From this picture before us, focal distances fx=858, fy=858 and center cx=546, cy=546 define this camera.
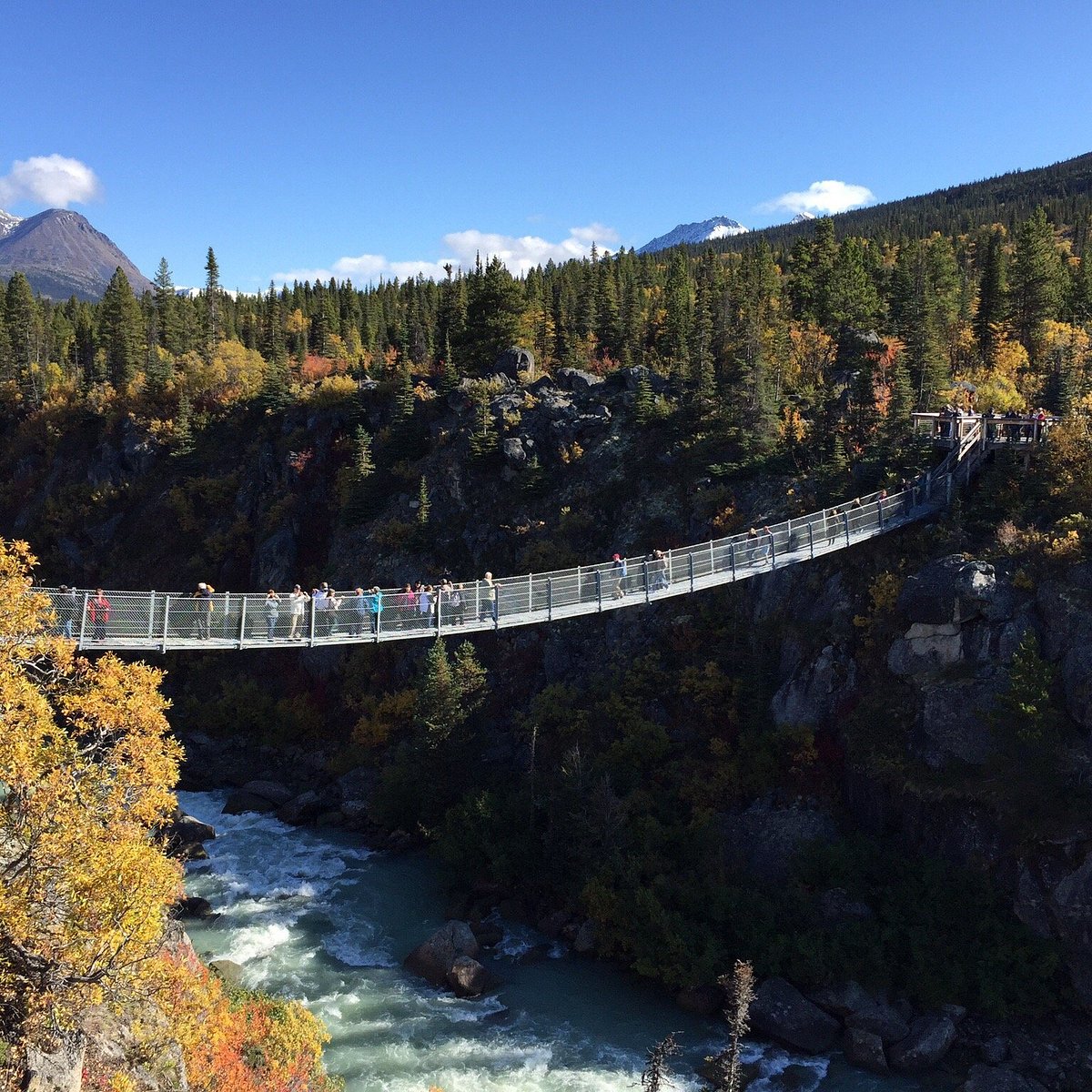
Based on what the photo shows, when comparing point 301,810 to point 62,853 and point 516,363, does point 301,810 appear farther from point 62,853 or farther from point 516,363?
point 516,363

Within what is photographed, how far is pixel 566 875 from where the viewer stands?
24781 mm

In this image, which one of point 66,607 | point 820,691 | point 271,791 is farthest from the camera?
point 271,791

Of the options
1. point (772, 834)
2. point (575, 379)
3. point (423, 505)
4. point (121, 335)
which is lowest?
point (772, 834)

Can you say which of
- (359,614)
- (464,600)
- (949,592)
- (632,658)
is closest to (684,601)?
(632,658)

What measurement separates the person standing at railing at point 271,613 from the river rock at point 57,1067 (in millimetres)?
9141

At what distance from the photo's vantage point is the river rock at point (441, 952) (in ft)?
70.4

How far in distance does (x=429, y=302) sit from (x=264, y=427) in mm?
34811

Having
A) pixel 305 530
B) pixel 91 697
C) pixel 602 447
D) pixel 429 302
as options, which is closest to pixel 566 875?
pixel 91 697

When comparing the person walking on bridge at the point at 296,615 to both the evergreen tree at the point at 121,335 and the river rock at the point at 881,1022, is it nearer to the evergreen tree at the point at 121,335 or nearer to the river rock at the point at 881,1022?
the river rock at the point at 881,1022

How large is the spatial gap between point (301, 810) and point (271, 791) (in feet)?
7.12

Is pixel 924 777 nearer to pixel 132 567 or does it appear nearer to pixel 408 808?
pixel 408 808

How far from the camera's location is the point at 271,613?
1973 cm

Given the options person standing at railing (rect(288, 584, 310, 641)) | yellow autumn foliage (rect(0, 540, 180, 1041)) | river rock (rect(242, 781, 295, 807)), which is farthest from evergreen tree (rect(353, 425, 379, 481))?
yellow autumn foliage (rect(0, 540, 180, 1041))

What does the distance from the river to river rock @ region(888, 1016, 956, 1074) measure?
0.40m
